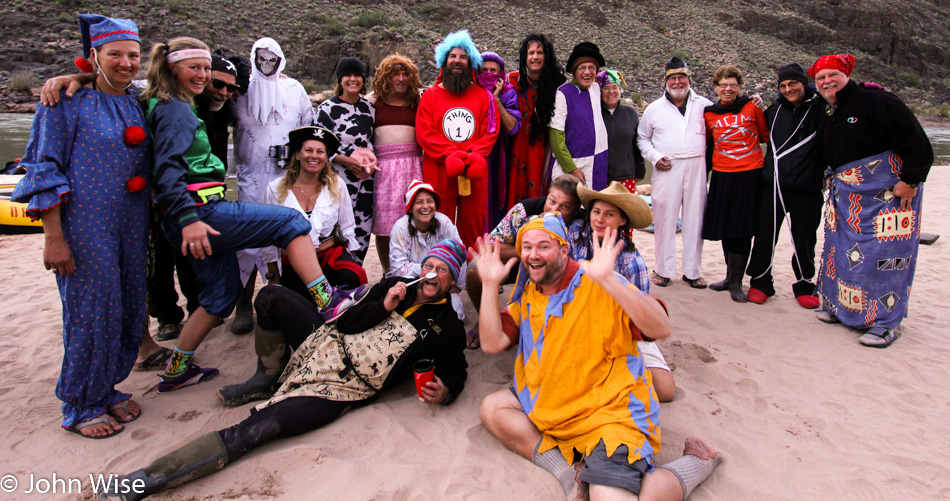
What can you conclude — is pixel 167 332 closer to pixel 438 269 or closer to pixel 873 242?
pixel 438 269

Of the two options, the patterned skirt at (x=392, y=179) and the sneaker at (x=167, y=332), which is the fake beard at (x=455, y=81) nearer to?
the patterned skirt at (x=392, y=179)

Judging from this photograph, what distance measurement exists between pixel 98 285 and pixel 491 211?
3.16 meters

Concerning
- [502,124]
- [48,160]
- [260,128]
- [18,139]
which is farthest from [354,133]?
[18,139]

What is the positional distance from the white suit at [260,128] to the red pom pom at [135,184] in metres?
1.15

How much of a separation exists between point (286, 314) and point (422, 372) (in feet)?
2.78

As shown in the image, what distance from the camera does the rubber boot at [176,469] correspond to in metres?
2.38

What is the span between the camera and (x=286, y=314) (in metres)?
3.14

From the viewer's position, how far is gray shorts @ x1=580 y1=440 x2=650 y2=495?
2244 mm

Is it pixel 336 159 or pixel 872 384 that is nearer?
pixel 872 384

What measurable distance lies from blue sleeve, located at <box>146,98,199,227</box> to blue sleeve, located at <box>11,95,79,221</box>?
0.37 meters

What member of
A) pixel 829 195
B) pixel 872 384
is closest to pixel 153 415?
pixel 872 384

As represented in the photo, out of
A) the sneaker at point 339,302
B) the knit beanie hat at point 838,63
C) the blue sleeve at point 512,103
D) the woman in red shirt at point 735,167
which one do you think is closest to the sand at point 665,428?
the sneaker at point 339,302

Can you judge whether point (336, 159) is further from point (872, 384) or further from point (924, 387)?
point (924, 387)

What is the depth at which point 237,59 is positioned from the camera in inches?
166
